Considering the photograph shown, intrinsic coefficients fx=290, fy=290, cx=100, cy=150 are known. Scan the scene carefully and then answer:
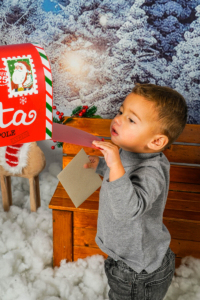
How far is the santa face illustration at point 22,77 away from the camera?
1.81 ft

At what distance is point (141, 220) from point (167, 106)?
30 centimetres

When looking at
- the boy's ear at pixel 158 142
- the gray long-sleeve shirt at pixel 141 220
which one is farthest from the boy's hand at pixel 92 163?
the boy's ear at pixel 158 142

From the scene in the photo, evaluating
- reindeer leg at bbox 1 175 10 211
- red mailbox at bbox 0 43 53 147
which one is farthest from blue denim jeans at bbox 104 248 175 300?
reindeer leg at bbox 1 175 10 211

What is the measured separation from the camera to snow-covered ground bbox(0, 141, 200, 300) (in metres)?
1.10

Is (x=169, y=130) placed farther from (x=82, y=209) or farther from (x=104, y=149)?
(x=82, y=209)

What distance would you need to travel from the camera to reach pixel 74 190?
97 cm

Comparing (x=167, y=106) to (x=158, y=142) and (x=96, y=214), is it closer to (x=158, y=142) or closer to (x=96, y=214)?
A: (x=158, y=142)

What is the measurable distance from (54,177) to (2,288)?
2.32 ft

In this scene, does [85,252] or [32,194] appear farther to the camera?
[32,194]

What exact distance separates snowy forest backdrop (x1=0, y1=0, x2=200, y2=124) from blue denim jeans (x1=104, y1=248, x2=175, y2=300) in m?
0.87

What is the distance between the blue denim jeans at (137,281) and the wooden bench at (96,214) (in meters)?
0.29

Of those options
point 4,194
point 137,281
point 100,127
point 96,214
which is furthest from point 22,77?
point 4,194

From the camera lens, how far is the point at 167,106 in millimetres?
713

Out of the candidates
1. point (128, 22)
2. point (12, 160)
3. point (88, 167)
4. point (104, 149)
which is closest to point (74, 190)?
point (88, 167)
